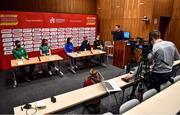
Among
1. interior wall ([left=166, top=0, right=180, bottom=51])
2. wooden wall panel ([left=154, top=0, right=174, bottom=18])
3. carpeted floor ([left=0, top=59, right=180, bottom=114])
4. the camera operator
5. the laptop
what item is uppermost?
wooden wall panel ([left=154, top=0, right=174, bottom=18])

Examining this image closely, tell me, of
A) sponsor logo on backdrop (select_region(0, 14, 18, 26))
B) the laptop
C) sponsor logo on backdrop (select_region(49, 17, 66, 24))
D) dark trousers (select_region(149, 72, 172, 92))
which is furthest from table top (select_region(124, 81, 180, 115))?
sponsor logo on backdrop (select_region(49, 17, 66, 24))

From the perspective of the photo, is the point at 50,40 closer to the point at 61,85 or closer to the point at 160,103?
the point at 61,85

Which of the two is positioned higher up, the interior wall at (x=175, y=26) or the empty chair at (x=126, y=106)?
the interior wall at (x=175, y=26)

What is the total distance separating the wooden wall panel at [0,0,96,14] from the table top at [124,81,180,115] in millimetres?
6509

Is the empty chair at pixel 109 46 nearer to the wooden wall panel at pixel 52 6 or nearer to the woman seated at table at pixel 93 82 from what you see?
the wooden wall panel at pixel 52 6

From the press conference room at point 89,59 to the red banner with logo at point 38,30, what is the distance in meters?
0.03

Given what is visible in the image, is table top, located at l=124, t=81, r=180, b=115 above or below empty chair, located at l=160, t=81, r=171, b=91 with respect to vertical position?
below

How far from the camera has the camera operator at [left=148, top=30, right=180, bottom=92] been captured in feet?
8.63

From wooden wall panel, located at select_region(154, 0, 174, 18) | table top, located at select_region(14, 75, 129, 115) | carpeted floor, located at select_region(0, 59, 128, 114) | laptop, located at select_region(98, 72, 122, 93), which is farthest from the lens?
wooden wall panel, located at select_region(154, 0, 174, 18)

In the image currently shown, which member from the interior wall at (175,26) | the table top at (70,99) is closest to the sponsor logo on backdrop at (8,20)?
the table top at (70,99)

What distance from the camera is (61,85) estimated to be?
450 cm

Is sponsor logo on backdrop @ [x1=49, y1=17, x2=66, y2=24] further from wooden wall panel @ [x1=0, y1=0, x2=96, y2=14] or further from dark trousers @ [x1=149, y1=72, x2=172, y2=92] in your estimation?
dark trousers @ [x1=149, y1=72, x2=172, y2=92]

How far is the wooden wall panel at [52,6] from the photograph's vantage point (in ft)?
20.5

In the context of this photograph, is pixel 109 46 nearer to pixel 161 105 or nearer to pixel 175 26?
pixel 175 26
